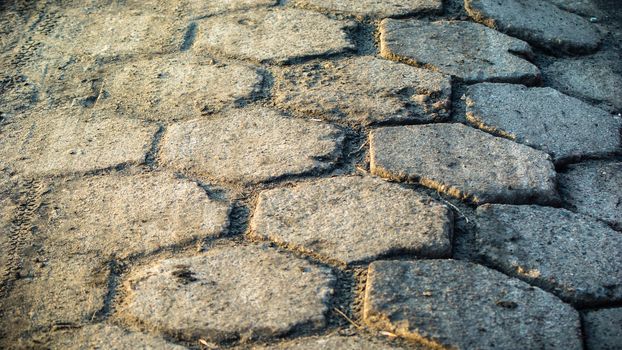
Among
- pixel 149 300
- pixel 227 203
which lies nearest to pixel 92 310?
pixel 149 300

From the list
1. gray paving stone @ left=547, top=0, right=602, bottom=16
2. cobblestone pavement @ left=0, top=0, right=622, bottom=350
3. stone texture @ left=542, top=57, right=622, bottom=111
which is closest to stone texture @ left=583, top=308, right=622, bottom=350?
cobblestone pavement @ left=0, top=0, right=622, bottom=350

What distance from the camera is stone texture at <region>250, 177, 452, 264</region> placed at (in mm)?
1464

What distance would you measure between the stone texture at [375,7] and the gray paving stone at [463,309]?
3.75ft

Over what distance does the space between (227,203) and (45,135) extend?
55 cm

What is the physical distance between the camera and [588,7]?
8.23 ft

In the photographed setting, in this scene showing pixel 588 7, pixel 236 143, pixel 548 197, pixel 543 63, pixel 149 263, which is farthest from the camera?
pixel 588 7

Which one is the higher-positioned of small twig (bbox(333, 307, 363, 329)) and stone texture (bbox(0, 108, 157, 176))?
small twig (bbox(333, 307, 363, 329))

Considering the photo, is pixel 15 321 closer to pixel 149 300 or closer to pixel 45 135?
pixel 149 300

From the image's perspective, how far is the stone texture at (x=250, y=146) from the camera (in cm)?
172

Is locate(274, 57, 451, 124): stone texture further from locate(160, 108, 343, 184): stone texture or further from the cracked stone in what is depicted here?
the cracked stone

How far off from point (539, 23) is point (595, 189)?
0.81 meters

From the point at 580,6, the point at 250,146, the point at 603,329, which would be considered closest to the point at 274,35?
the point at 250,146

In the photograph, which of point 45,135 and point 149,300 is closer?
point 149,300

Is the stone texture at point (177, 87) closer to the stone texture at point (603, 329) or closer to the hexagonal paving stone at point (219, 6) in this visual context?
the hexagonal paving stone at point (219, 6)
